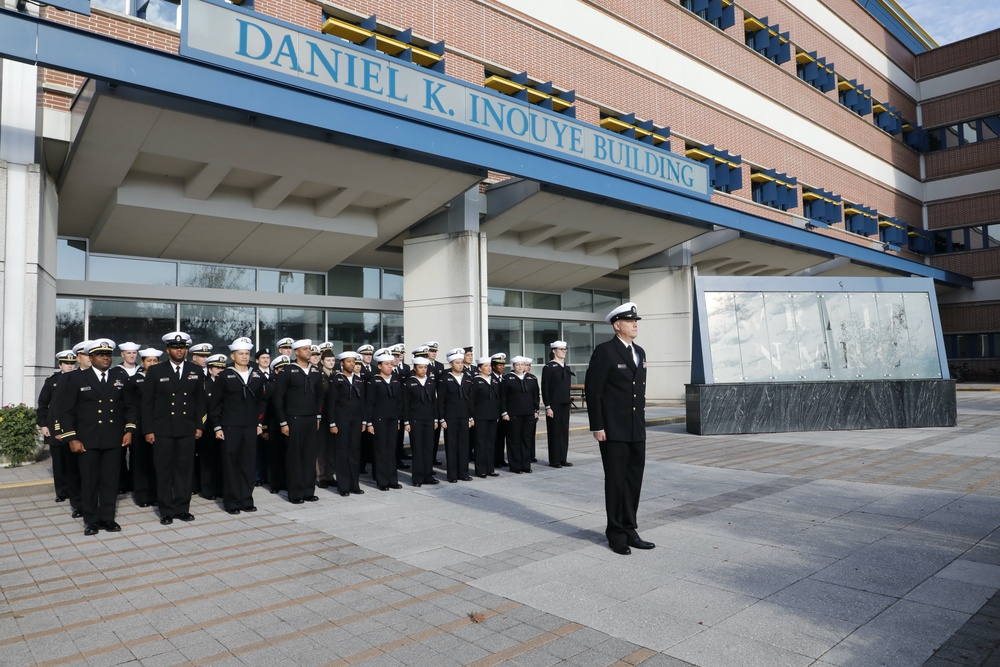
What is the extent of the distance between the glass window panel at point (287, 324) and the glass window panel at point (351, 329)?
0.30 m

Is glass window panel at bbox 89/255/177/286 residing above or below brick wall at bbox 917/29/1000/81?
below

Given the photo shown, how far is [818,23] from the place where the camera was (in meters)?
31.6

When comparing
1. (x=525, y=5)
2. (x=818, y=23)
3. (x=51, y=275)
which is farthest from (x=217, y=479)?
(x=818, y=23)

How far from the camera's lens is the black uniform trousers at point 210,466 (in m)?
8.46

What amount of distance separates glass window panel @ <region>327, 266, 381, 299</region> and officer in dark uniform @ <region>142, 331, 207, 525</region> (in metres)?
8.96

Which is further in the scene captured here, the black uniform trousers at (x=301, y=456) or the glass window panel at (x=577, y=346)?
the glass window panel at (x=577, y=346)

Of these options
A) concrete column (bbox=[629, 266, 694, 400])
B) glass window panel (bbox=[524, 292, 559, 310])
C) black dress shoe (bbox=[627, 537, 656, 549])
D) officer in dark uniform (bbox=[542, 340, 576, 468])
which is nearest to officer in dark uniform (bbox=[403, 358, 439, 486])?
officer in dark uniform (bbox=[542, 340, 576, 468])

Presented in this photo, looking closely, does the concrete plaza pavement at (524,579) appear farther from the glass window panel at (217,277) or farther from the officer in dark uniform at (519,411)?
the glass window panel at (217,277)

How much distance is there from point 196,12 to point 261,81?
1.24 meters

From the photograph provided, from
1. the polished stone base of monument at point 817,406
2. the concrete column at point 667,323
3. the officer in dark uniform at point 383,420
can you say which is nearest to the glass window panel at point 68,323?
the officer in dark uniform at point 383,420

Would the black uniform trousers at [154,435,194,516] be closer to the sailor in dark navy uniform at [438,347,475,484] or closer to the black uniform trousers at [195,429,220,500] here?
the black uniform trousers at [195,429,220,500]

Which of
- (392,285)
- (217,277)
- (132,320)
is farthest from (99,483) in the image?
(392,285)

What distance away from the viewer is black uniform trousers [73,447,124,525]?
6.66 meters

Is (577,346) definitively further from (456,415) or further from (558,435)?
(456,415)
